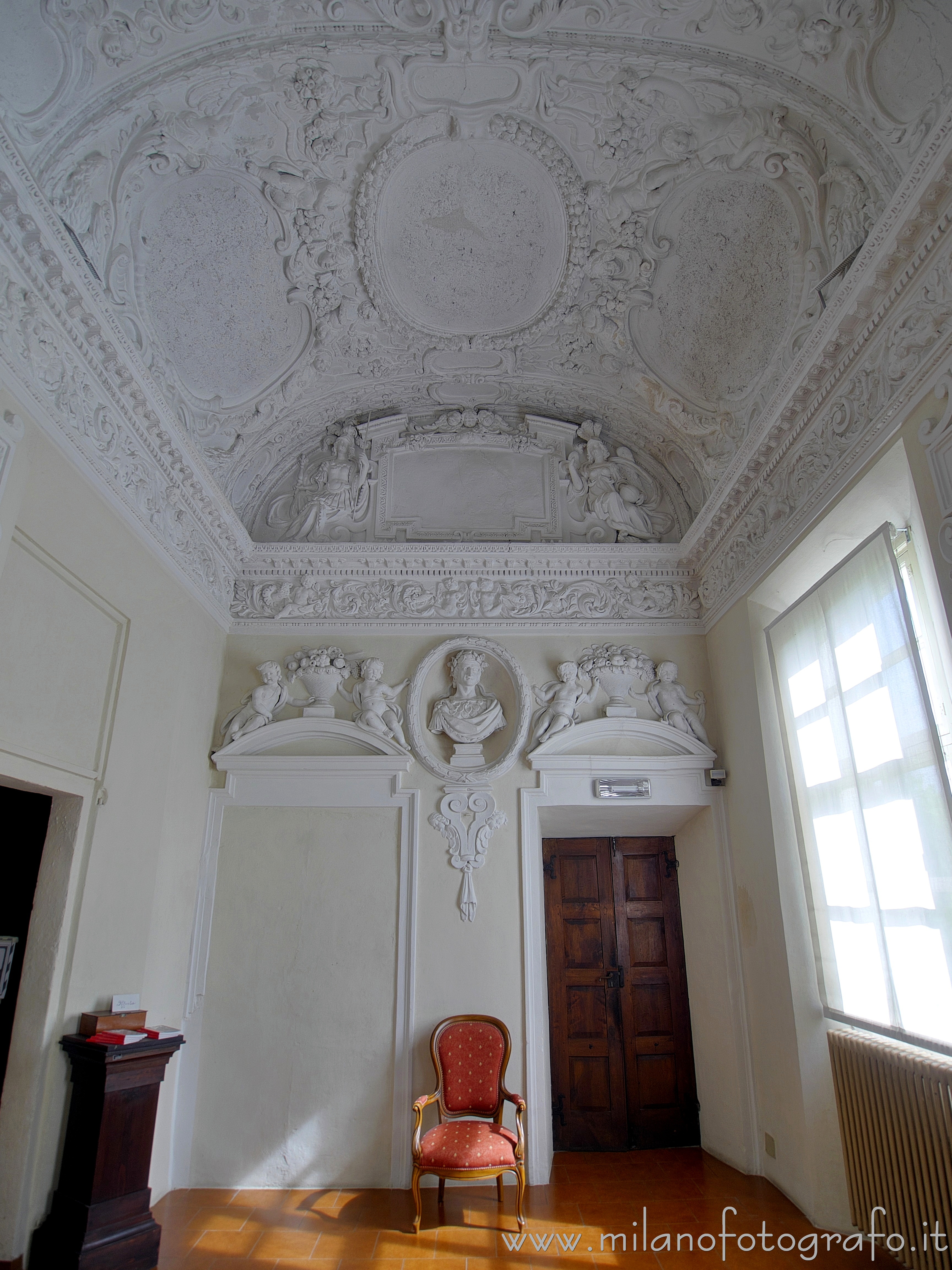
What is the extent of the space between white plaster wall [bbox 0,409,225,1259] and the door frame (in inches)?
97.9

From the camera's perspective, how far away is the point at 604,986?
598 cm

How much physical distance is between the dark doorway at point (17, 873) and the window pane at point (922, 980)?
4.49 m

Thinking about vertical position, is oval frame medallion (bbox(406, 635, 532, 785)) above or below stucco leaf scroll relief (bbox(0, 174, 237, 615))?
below

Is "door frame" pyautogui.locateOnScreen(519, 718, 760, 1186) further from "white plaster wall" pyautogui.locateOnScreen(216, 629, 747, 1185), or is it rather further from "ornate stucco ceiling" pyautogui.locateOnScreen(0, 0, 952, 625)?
"ornate stucco ceiling" pyautogui.locateOnScreen(0, 0, 952, 625)

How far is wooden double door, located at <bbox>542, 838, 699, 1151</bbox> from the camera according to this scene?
18.7 ft

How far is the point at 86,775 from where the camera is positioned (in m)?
4.07

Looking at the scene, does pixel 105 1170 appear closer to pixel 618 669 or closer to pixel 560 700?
pixel 560 700

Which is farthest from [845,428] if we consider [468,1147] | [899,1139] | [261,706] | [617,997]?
[468,1147]

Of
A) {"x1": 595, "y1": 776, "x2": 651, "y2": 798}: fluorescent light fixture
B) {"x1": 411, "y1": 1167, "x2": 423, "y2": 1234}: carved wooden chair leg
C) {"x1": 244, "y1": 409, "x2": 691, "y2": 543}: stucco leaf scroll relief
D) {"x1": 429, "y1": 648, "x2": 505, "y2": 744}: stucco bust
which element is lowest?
{"x1": 411, "y1": 1167, "x2": 423, "y2": 1234}: carved wooden chair leg

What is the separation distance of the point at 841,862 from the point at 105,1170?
4.26 m

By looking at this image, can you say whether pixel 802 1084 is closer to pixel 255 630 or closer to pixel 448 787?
pixel 448 787

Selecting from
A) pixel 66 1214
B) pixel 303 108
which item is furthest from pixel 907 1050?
pixel 303 108

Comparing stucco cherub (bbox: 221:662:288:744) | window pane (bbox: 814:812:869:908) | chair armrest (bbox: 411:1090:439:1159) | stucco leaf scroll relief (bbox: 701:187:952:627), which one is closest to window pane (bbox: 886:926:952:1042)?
window pane (bbox: 814:812:869:908)

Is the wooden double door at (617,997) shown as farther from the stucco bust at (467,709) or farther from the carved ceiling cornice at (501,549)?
the carved ceiling cornice at (501,549)
